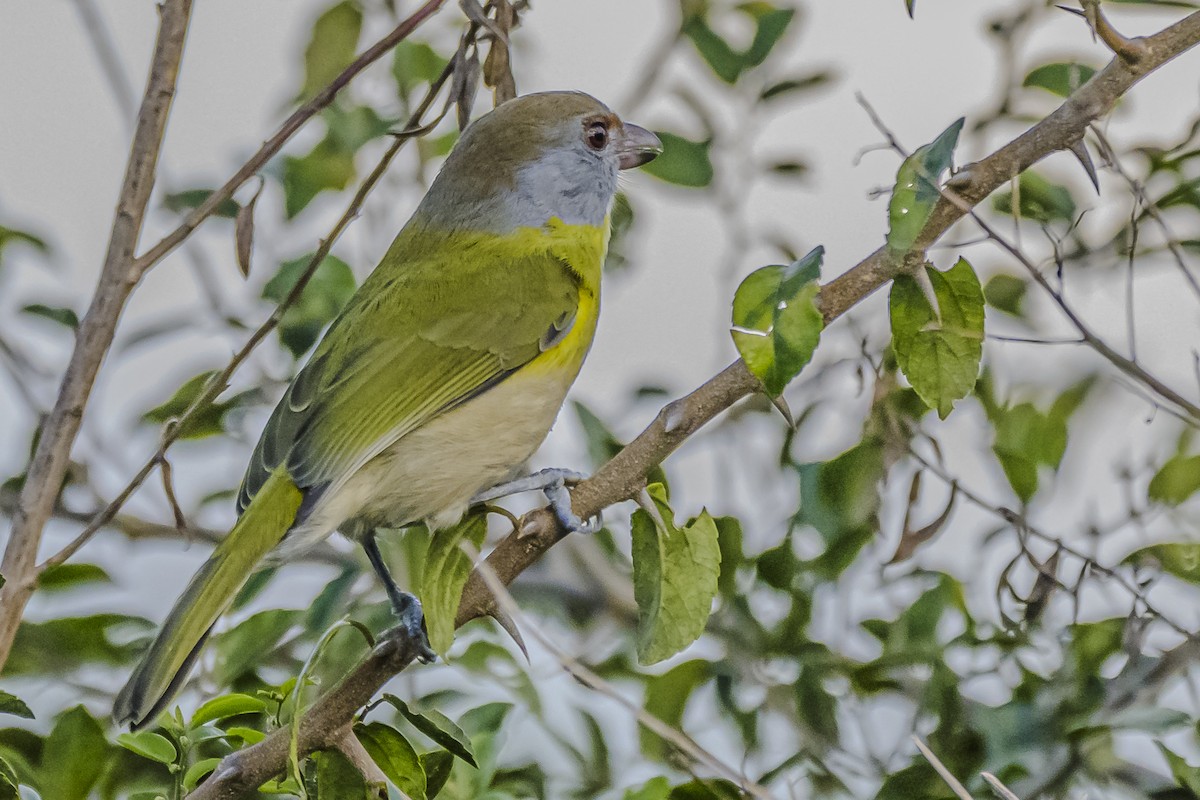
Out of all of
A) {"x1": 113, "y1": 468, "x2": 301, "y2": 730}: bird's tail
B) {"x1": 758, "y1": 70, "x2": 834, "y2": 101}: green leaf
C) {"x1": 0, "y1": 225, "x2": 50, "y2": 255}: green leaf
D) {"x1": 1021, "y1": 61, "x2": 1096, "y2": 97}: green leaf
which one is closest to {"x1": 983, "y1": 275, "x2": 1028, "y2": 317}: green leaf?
{"x1": 1021, "y1": 61, "x2": 1096, "y2": 97}: green leaf

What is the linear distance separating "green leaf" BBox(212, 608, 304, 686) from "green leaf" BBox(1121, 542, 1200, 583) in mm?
1204

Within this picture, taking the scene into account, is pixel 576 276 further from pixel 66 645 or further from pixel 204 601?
pixel 66 645

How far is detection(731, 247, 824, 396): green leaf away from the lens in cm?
114

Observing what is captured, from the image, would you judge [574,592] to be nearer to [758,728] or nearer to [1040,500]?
[758,728]

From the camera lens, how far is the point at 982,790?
1802 millimetres

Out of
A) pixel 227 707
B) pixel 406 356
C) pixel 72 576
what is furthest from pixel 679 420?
pixel 72 576

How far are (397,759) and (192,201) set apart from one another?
1.14 meters

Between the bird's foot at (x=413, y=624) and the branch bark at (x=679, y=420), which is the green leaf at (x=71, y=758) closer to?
the branch bark at (x=679, y=420)

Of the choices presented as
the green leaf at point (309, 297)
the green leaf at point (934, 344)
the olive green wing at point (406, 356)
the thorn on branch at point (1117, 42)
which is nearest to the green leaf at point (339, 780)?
the olive green wing at point (406, 356)

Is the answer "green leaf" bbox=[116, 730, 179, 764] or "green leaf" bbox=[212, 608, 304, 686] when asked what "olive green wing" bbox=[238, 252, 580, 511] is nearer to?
"green leaf" bbox=[212, 608, 304, 686]

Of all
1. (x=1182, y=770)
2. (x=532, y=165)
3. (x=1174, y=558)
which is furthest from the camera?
(x=532, y=165)

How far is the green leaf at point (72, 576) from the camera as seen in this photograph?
1782 millimetres

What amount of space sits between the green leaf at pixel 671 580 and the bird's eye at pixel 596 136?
121 cm

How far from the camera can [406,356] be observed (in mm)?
2062
